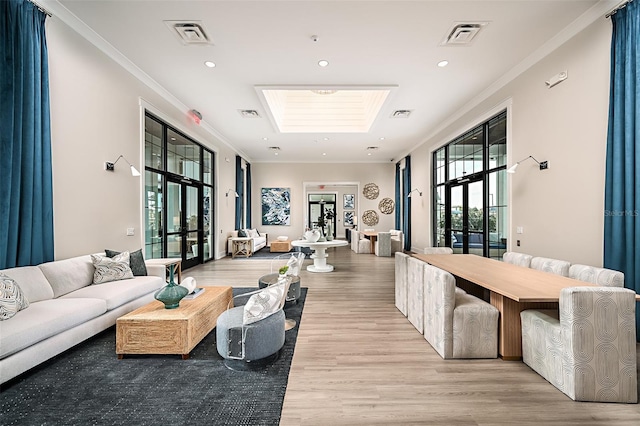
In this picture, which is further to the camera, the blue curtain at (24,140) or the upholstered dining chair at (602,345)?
the blue curtain at (24,140)

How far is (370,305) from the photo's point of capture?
13.3 ft

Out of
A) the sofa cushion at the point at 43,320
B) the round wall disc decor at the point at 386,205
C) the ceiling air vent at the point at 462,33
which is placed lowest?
the sofa cushion at the point at 43,320

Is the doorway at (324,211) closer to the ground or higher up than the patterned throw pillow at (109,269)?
higher up

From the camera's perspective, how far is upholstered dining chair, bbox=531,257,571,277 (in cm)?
296

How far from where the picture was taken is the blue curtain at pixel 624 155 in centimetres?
271

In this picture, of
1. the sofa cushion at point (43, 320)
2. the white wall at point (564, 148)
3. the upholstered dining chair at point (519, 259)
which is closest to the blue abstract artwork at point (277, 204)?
the white wall at point (564, 148)

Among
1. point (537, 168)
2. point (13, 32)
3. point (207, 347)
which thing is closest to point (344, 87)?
point (537, 168)

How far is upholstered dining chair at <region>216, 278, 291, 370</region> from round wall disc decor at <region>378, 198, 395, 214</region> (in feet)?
32.4

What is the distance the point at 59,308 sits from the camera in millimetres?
2561

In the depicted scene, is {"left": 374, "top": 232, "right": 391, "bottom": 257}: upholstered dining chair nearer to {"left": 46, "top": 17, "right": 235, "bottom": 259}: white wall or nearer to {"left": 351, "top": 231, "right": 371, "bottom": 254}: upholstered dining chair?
{"left": 351, "top": 231, "right": 371, "bottom": 254}: upholstered dining chair

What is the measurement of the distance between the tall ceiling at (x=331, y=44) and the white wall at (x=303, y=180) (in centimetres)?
567

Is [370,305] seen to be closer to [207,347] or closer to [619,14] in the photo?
[207,347]

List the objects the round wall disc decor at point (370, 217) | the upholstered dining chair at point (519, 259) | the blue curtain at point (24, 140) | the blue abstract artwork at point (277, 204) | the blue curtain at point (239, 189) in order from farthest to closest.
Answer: the round wall disc decor at point (370, 217)
the blue abstract artwork at point (277, 204)
the blue curtain at point (239, 189)
the upholstered dining chair at point (519, 259)
the blue curtain at point (24, 140)

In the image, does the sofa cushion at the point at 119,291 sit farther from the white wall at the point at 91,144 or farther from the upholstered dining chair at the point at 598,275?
the upholstered dining chair at the point at 598,275
